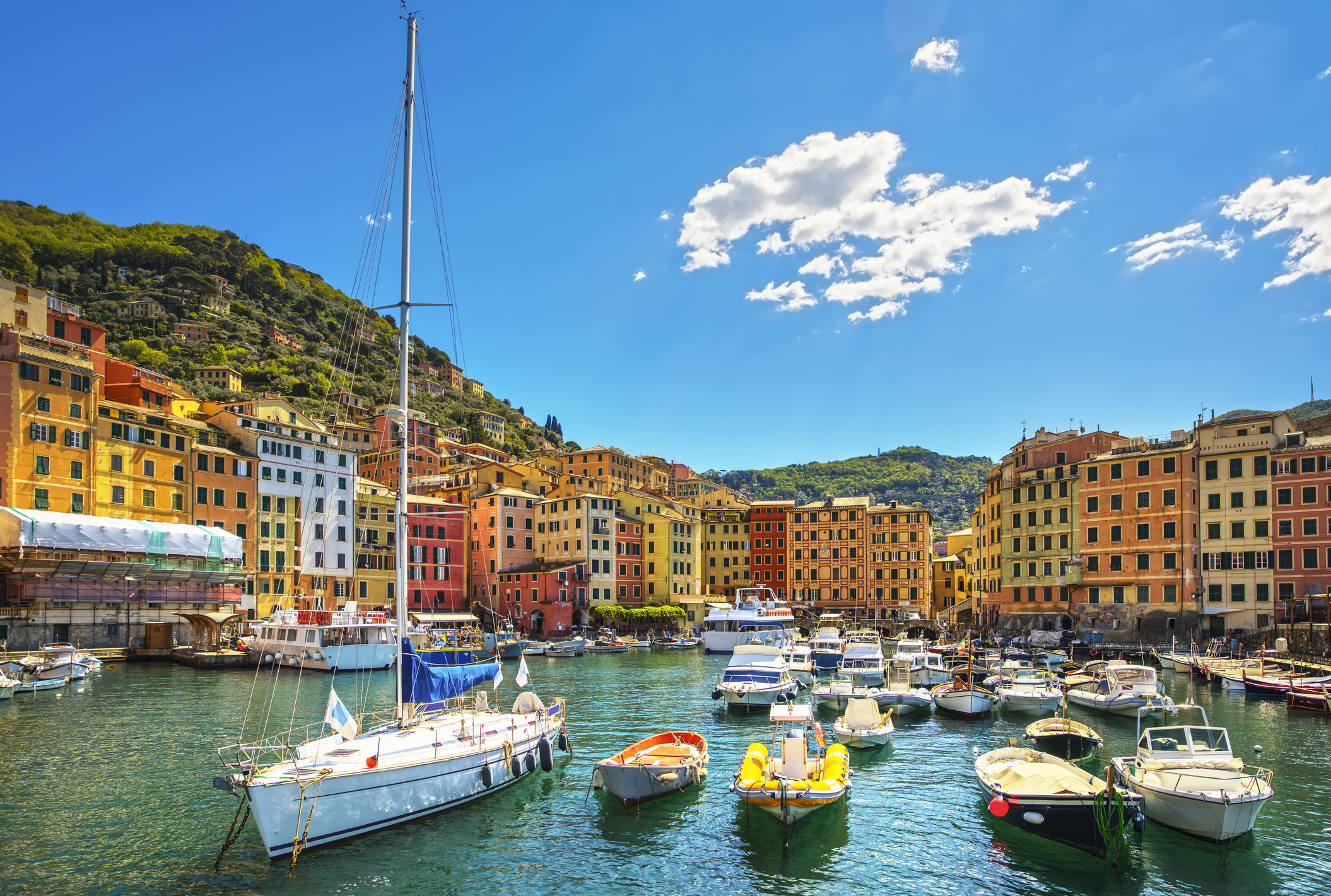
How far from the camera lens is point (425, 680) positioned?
23.5m

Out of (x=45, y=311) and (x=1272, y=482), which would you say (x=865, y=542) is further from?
(x=45, y=311)

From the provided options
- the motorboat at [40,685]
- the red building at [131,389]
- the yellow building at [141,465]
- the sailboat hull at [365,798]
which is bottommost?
Answer: the motorboat at [40,685]

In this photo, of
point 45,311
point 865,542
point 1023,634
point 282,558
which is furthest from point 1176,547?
point 45,311

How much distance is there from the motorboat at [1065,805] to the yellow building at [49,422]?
67572 mm

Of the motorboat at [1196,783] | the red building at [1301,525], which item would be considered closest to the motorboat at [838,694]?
the motorboat at [1196,783]

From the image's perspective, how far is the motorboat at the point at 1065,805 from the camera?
1792 cm

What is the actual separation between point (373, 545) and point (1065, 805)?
7622cm

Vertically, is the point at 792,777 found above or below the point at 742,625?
above

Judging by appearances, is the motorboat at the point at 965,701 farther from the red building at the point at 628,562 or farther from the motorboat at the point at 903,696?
the red building at the point at 628,562

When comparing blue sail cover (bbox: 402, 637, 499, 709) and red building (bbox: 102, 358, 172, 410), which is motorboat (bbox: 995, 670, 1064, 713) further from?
red building (bbox: 102, 358, 172, 410)

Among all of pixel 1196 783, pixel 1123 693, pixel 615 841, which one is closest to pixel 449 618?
pixel 1123 693

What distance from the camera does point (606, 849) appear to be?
19250mm

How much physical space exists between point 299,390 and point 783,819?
493 ft

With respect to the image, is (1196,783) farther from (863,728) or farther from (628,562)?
(628,562)
